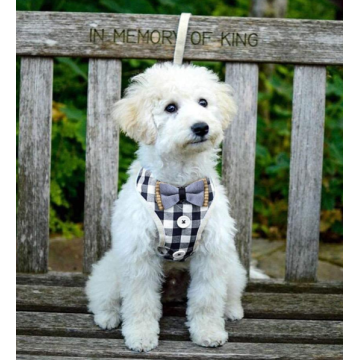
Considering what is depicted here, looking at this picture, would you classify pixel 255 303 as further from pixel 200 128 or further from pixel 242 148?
pixel 200 128

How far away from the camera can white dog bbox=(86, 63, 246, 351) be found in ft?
7.72

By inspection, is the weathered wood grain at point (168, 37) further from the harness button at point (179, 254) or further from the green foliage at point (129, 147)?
the harness button at point (179, 254)

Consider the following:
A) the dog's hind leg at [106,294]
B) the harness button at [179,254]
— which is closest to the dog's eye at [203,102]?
the harness button at [179,254]

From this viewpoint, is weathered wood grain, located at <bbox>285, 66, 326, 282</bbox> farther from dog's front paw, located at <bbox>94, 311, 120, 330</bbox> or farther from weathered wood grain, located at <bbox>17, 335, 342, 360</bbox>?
dog's front paw, located at <bbox>94, 311, 120, 330</bbox>

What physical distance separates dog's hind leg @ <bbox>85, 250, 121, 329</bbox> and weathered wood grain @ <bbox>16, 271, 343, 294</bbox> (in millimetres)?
343

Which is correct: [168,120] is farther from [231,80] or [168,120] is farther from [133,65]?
[133,65]

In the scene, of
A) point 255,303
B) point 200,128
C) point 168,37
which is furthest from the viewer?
point 168,37

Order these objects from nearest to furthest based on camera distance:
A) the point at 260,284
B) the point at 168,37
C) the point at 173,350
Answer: the point at 173,350 → the point at 168,37 → the point at 260,284

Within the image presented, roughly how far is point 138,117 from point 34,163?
874 mm

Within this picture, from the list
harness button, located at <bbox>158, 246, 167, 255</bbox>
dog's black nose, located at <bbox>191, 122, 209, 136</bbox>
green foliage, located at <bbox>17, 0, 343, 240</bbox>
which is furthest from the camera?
green foliage, located at <bbox>17, 0, 343, 240</bbox>

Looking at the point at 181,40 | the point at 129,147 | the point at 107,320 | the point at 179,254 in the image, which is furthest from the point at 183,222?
the point at 129,147

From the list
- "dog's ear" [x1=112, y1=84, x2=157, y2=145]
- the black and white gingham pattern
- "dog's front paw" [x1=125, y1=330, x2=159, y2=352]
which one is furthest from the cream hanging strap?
"dog's front paw" [x1=125, y1=330, x2=159, y2=352]

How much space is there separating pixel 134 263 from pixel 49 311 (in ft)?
1.80

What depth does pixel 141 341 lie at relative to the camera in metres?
2.34
